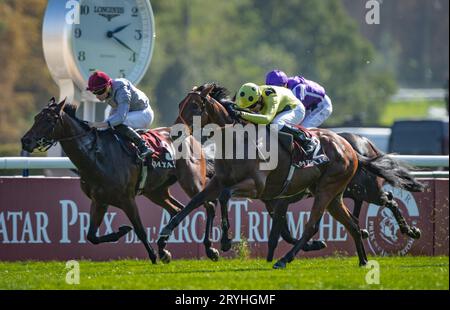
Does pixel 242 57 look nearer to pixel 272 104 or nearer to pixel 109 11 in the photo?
pixel 109 11

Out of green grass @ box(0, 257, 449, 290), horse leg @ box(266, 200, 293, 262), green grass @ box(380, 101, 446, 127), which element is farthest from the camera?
green grass @ box(380, 101, 446, 127)

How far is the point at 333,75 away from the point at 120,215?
3844 centimetres

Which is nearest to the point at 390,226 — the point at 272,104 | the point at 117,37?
the point at 272,104

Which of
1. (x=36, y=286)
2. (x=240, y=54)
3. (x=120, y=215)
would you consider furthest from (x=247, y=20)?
(x=36, y=286)

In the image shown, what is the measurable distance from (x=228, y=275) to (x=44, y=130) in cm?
263

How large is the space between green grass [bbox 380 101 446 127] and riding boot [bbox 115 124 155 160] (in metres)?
43.4

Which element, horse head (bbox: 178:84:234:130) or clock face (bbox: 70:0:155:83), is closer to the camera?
horse head (bbox: 178:84:234:130)

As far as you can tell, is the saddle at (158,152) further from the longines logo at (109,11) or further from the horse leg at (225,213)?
the longines logo at (109,11)

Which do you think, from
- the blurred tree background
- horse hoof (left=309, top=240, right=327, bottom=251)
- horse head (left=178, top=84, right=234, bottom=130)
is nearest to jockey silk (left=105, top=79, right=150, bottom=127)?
horse head (left=178, top=84, right=234, bottom=130)

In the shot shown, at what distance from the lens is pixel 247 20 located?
52.4 meters

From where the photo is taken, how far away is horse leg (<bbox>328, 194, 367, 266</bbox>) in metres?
11.3

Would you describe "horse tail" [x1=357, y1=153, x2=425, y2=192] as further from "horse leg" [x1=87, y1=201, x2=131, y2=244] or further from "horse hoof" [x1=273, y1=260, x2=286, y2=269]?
"horse leg" [x1=87, y1=201, x2=131, y2=244]

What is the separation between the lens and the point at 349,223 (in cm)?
1134
